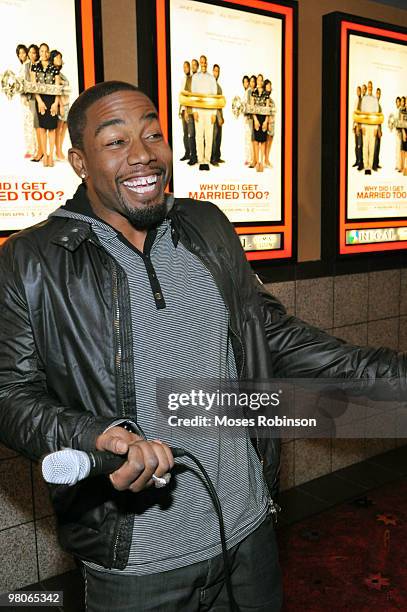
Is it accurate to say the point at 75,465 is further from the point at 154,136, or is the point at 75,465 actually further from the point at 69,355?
the point at 154,136

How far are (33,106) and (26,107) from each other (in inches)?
1.2

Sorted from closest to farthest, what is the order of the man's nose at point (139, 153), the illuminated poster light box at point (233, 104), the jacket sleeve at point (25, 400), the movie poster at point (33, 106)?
the jacket sleeve at point (25, 400) → the man's nose at point (139, 153) → the movie poster at point (33, 106) → the illuminated poster light box at point (233, 104)

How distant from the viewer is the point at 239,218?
10.1 feet

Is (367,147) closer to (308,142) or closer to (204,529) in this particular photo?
(308,142)

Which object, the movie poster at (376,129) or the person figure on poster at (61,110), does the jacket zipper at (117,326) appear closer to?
the person figure on poster at (61,110)

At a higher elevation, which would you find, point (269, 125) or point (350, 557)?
point (269, 125)

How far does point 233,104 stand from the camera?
2.97 metres

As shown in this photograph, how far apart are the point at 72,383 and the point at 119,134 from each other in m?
0.61

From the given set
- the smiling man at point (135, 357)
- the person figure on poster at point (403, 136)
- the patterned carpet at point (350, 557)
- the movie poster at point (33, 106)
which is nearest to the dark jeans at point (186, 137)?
the movie poster at point (33, 106)

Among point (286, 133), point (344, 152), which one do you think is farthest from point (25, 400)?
point (344, 152)

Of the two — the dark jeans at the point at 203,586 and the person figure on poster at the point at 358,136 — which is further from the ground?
the person figure on poster at the point at 358,136

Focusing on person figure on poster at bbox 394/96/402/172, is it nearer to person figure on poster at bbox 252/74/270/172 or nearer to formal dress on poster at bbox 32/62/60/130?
person figure on poster at bbox 252/74/270/172

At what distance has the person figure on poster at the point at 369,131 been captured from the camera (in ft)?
11.3

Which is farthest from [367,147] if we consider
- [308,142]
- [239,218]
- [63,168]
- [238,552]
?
[238,552]
